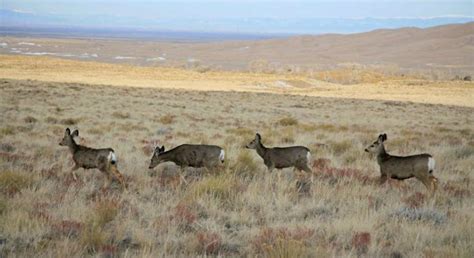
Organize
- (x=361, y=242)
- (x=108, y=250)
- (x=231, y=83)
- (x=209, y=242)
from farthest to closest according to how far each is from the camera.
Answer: (x=231, y=83)
(x=361, y=242)
(x=209, y=242)
(x=108, y=250)

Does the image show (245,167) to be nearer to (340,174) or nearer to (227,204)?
(340,174)

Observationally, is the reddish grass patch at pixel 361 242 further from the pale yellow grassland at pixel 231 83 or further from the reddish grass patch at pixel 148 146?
the pale yellow grassland at pixel 231 83

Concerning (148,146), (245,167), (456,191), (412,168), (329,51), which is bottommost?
(329,51)

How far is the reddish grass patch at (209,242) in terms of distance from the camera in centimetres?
661

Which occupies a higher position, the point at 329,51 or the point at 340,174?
the point at 340,174

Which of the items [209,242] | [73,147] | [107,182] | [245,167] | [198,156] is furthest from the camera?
[245,167]

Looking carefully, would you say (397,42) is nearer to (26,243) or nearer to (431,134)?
(431,134)

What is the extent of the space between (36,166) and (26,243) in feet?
16.7

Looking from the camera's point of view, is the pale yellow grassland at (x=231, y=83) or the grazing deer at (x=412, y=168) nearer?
the grazing deer at (x=412, y=168)

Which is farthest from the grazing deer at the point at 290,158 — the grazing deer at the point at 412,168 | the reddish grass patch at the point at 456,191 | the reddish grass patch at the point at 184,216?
the reddish grass patch at the point at 184,216

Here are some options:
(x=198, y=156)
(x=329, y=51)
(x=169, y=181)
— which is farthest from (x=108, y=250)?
(x=329, y=51)

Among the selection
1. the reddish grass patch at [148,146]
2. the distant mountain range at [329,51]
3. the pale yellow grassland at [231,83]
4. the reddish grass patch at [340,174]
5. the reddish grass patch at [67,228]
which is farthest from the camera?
the distant mountain range at [329,51]

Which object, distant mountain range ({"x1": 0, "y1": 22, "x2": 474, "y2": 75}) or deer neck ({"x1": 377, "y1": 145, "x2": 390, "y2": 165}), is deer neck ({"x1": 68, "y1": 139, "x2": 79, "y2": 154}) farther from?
distant mountain range ({"x1": 0, "y1": 22, "x2": 474, "y2": 75})

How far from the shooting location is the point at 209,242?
22.1 feet
